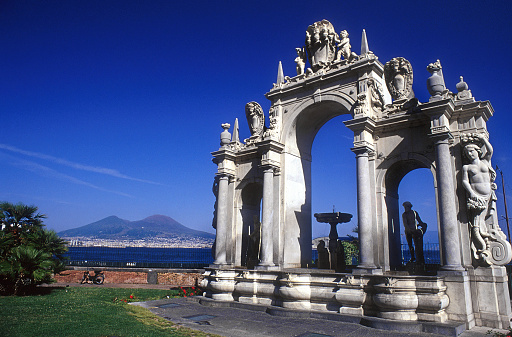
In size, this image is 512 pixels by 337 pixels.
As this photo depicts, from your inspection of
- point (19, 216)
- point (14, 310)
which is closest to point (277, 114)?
point (14, 310)

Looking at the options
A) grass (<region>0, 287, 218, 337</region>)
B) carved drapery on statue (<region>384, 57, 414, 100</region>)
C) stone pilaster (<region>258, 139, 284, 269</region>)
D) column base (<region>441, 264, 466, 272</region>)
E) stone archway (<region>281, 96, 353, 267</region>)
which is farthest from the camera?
A: stone archway (<region>281, 96, 353, 267</region>)

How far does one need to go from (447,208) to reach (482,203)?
111 cm

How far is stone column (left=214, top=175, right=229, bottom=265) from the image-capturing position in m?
17.4

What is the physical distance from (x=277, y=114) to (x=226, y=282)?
8137mm

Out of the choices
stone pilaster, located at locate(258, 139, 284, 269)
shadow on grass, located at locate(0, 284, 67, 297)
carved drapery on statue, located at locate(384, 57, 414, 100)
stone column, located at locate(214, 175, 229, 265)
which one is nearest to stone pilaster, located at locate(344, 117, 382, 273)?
carved drapery on statue, located at locate(384, 57, 414, 100)

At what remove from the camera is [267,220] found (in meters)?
16.1

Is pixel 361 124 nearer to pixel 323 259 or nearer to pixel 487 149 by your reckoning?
pixel 487 149

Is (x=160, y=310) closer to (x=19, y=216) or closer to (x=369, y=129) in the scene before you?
(x=369, y=129)

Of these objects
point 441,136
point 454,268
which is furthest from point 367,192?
point 454,268

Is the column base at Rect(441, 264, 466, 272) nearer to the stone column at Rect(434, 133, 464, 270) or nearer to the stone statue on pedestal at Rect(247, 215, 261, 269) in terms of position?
the stone column at Rect(434, 133, 464, 270)

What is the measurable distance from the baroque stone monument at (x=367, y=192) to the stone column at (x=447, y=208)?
0.03 m

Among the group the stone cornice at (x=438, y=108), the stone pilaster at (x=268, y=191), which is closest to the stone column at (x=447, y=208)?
the stone cornice at (x=438, y=108)

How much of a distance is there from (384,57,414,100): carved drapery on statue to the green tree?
55.5ft

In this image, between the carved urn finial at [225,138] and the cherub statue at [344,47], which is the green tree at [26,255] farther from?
the cherub statue at [344,47]
